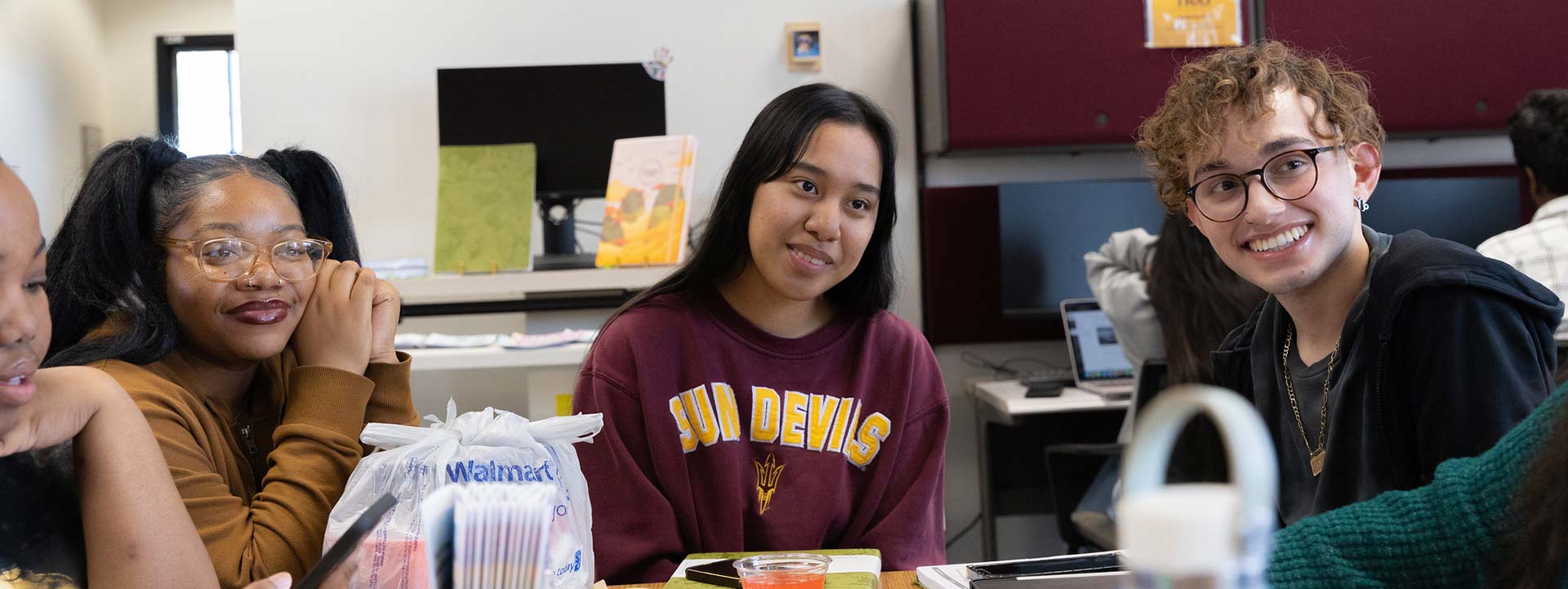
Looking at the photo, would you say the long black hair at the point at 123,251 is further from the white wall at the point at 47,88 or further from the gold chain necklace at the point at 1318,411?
the white wall at the point at 47,88

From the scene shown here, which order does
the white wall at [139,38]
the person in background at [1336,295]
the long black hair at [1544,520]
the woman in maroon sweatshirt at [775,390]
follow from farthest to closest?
the white wall at [139,38], the woman in maroon sweatshirt at [775,390], the person in background at [1336,295], the long black hair at [1544,520]

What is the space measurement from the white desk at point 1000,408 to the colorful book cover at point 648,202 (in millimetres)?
984

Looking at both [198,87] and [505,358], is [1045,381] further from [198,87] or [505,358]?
[198,87]

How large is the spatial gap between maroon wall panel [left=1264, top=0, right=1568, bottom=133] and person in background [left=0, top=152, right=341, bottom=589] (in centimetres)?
345

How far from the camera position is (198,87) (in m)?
5.68

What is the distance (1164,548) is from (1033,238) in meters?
3.40

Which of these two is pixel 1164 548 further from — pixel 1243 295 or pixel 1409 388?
pixel 1243 295

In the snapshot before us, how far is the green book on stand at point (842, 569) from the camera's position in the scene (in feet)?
3.76

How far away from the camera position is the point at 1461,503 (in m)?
0.95

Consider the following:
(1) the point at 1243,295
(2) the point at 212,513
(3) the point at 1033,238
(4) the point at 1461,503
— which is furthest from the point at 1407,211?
(2) the point at 212,513

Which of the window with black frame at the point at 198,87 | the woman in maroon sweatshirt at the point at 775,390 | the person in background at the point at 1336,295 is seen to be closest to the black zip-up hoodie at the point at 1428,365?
the person in background at the point at 1336,295

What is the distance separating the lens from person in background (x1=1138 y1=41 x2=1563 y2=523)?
1.13m

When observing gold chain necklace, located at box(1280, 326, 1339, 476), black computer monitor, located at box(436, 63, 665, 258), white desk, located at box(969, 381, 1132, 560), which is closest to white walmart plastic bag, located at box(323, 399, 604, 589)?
gold chain necklace, located at box(1280, 326, 1339, 476)

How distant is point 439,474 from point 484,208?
229cm
